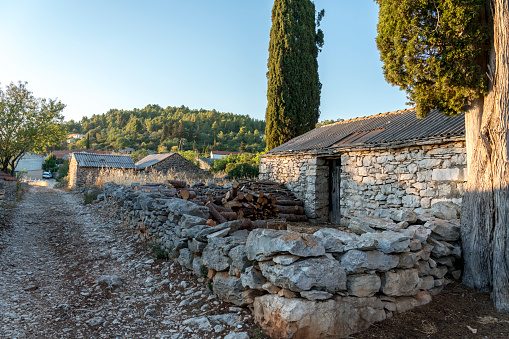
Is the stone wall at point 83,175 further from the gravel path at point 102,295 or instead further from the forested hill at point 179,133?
the forested hill at point 179,133

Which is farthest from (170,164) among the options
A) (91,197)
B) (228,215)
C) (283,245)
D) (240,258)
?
(283,245)

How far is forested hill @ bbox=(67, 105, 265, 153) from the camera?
2144 inches

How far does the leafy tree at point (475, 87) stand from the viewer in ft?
11.8

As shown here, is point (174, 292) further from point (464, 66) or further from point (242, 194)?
point (464, 66)

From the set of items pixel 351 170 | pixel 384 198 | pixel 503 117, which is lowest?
pixel 384 198

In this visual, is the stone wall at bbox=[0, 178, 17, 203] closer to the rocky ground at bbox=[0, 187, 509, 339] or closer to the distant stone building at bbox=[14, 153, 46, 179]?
the rocky ground at bbox=[0, 187, 509, 339]

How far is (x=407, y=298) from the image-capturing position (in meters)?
3.46

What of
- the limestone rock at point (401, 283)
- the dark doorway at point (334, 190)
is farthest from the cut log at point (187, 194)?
the limestone rock at point (401, 283)

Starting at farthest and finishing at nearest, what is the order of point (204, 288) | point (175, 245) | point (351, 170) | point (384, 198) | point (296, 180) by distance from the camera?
point (296, 180)
point (351, 170)
point (384, 198)
point (175, 245)
point (204, 288)

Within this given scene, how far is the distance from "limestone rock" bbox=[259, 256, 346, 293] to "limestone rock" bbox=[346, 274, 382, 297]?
118mm

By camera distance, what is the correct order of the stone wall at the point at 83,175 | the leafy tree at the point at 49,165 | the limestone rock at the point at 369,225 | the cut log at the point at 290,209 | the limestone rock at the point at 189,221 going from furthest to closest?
the leafy tree at the point at 49,165, the stone wall at the point at 83,175, the cut log at the point at 290,209, the limestone rock at the point at 189,221, the limestone rock at the point at 369,225

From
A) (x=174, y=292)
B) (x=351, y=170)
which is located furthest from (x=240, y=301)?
(x=351, y=170)

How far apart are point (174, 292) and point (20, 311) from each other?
6.15 ft

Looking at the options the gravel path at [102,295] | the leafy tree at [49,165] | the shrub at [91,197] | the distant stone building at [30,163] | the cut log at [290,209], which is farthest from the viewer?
the distant stone building at [30,163]
